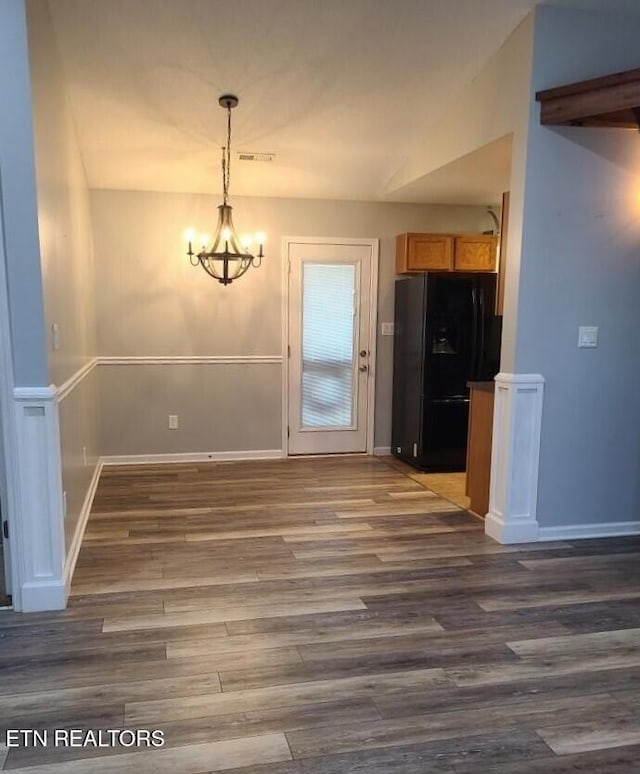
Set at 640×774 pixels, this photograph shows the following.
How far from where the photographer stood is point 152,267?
5.25 meters

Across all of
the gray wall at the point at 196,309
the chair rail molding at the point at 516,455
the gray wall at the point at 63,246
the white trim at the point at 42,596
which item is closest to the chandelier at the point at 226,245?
the gray wall at the point at 196,309

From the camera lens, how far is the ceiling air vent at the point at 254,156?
462 cm

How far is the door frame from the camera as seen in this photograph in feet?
18.0

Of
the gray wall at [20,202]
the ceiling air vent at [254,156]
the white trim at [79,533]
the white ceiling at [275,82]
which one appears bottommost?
the white trim at [79,533]

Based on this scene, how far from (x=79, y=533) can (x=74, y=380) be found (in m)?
0.87

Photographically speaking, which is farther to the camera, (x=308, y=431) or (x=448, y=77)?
(x=308, y=431)

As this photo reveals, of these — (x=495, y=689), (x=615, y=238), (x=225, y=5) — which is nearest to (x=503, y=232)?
(x=615, y=238)

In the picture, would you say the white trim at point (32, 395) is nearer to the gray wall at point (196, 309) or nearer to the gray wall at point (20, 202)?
the gray wall at point (20, 202)

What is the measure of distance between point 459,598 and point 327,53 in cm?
301

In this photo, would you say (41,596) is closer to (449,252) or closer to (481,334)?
(481,334)

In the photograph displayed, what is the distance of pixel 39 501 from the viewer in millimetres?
2643

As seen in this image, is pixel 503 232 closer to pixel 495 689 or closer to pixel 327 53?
pixel 327 53

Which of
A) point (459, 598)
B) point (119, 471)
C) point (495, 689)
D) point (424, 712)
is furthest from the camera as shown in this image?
point (119, 471)

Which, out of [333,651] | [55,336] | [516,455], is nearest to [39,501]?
[55,336]
